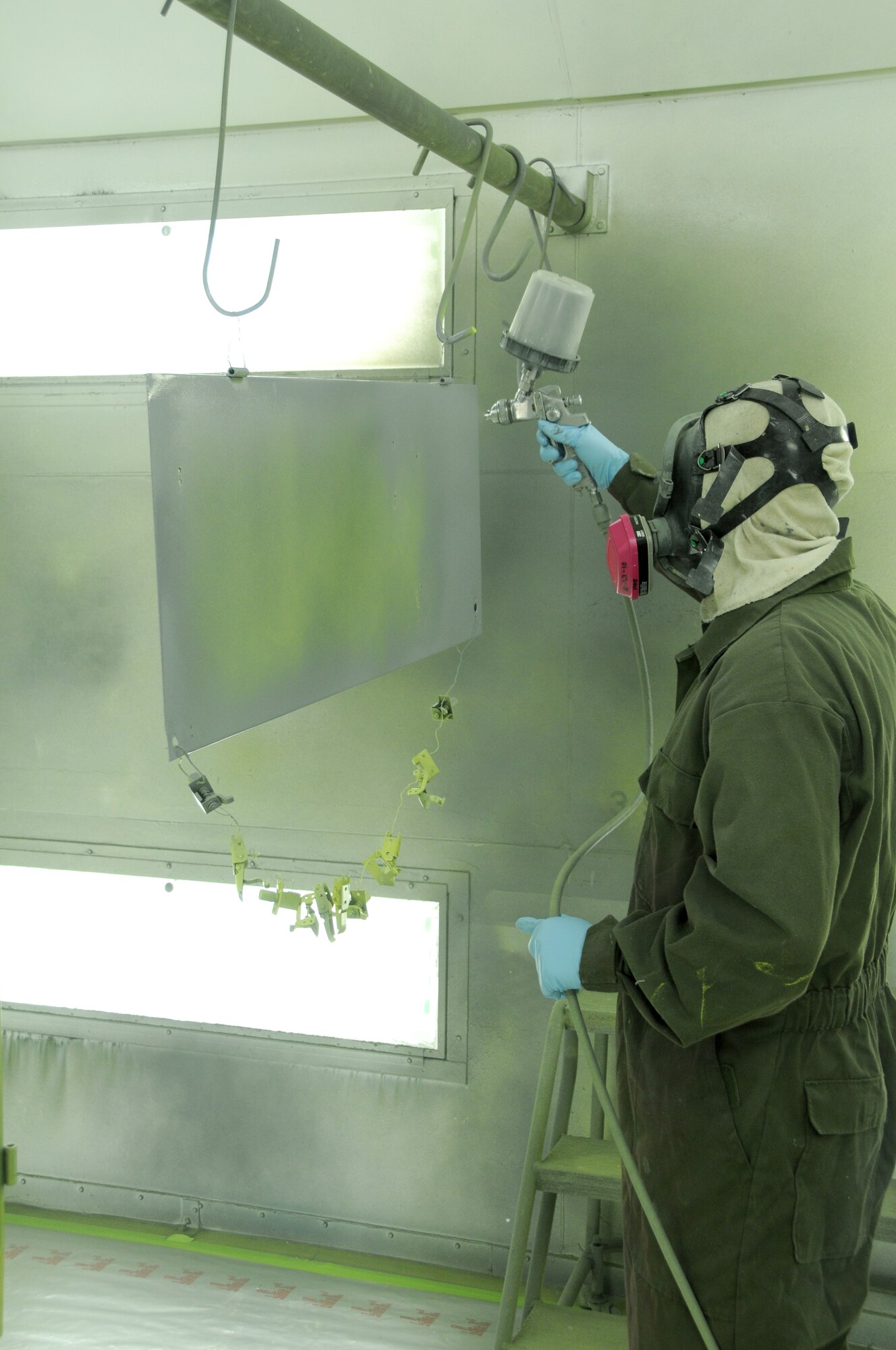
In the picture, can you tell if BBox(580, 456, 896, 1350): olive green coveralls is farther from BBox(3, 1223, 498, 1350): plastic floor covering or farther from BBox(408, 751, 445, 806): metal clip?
BBox(3, 1223, 498, 1350): plastic floor covering

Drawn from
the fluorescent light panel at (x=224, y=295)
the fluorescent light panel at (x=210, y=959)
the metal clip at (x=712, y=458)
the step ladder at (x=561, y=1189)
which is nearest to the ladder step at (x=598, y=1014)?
the step ladder at (x=561, y=1189)

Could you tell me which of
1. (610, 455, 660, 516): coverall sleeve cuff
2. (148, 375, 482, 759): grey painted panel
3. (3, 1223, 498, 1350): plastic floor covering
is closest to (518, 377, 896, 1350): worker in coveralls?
(610, 455, 660, 516): coverall sleeve cuff

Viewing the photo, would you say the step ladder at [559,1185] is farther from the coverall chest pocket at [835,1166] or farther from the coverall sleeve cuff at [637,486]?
the coverall sleeve cuff at [637,486]

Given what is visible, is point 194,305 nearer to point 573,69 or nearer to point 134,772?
point 573,69

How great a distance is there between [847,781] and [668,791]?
9.0 inches

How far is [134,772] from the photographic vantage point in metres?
2.29

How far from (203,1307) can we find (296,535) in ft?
5.58

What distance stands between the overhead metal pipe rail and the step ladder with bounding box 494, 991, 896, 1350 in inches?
51.2

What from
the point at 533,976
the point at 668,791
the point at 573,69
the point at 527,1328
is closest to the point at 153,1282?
the point at 527,1328

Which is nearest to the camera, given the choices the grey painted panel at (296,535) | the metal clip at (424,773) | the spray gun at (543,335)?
the grey painted panel at (296,535)

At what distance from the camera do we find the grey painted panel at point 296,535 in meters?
1.09

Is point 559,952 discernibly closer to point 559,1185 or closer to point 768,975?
point 768,975

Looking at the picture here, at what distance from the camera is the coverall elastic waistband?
4.17ft

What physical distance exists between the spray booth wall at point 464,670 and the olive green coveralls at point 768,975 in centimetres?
68
